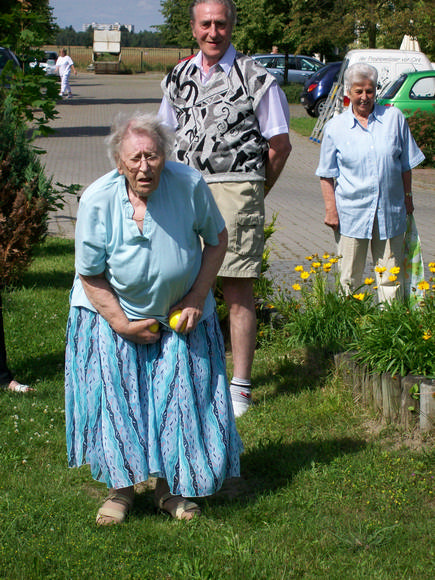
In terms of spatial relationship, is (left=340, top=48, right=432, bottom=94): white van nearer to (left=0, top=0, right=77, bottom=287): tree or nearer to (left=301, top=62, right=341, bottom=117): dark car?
(left=301, top=62, right=341, bottom=117): dark car

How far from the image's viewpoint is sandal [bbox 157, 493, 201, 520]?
3.34 metres

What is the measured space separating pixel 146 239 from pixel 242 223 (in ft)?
4.18

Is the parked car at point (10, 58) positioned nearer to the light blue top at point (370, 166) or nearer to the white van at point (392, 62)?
the light blue top at point (370, 166)

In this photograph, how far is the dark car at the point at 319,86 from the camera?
84.0 feet

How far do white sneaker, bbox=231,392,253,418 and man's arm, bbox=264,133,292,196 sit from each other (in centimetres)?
120

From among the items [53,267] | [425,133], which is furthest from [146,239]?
[425,133]

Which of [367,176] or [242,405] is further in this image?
[367,176]

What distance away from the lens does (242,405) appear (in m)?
4.48

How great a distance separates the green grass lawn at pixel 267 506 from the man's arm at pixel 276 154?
1.22 meters

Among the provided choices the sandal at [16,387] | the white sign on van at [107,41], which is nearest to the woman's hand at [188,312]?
the sandal at [16,387]

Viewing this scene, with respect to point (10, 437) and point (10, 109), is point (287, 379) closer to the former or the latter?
point (10, 437)

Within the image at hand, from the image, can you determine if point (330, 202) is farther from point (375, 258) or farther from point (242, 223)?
point (242, 223)

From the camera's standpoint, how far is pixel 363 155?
5.07 meters

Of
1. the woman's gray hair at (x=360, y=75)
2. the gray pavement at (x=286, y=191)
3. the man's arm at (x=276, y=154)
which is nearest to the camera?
the man's arm at (x=276, y=154)
